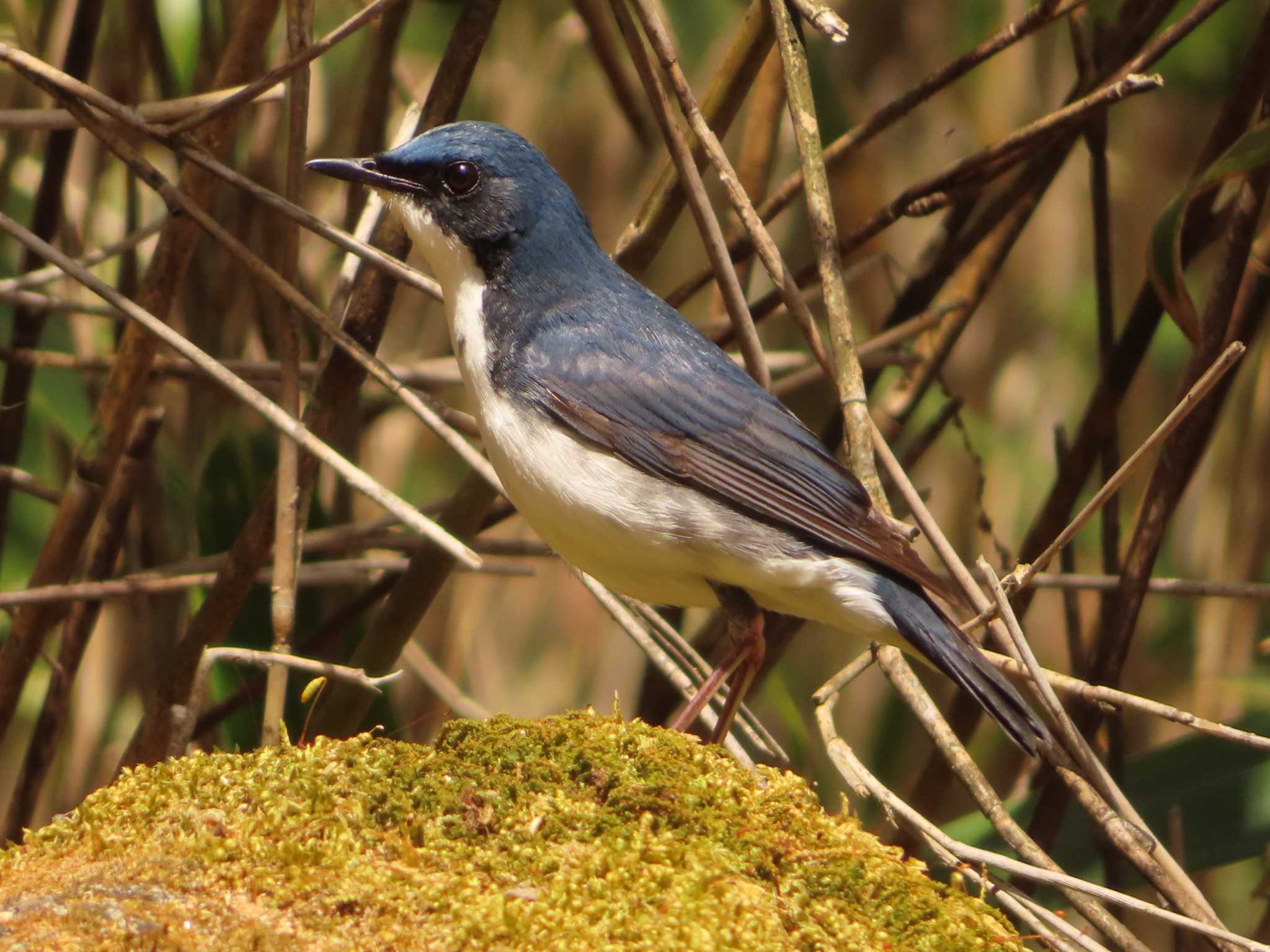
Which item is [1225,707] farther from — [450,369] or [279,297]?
[279,297]

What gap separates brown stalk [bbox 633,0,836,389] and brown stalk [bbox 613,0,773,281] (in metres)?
0.44

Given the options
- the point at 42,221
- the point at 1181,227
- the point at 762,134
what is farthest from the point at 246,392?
the point at 1181,227

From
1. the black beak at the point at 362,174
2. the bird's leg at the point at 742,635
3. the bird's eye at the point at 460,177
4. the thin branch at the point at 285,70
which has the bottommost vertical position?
the bird's leg at the point at 742,635

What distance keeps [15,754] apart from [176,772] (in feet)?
12.4

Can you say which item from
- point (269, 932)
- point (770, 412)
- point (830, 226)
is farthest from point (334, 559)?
point (269, 932)

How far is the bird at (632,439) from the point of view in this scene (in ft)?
10.6

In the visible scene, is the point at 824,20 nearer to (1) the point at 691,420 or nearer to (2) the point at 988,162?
(1) the point at 691,420

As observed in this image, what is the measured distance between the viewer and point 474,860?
2.10m

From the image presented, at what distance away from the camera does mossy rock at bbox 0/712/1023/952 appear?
1.87 metres

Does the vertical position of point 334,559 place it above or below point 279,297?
below

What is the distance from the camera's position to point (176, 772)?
2.31 metres

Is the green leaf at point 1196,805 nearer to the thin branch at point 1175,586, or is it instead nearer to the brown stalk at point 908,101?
the thin branch at point 1175,586

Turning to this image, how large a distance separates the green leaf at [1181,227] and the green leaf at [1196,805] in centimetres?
115

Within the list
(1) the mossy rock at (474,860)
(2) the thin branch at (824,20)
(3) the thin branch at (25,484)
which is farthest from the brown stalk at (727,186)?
(3) the thin branch at (25,484)
